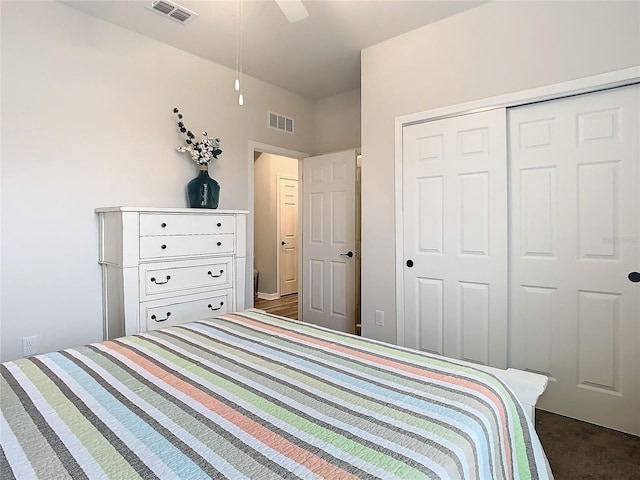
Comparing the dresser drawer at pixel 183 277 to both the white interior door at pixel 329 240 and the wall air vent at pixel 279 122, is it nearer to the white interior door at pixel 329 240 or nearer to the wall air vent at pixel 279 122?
the white interior door at pixel 329 240

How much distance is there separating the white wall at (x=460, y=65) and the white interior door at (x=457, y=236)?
16 cm

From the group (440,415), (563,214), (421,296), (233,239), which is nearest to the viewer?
(440,415)

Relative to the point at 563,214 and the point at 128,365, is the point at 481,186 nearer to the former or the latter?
the point at 563,214

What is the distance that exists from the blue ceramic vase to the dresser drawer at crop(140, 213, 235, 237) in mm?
243

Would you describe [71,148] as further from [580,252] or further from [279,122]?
[580,252]

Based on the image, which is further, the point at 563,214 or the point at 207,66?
the point at 207,66

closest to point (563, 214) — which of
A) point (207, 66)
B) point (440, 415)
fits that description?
point (440, 415)

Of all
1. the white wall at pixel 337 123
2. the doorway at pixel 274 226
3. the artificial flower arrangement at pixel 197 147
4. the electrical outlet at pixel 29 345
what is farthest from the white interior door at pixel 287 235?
the electrical outlet at pixel 29 345

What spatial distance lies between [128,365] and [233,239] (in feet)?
6.03

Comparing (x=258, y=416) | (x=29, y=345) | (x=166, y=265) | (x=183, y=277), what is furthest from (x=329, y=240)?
(x=258, y=416)

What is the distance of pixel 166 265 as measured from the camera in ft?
8.27

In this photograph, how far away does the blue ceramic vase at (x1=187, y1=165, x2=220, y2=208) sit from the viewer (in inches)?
117

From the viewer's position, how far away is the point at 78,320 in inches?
99.1

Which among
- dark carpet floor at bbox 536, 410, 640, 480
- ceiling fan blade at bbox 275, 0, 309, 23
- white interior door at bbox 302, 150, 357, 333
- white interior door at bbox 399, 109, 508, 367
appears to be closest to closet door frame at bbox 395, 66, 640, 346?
white interior door at bbox 399, 109, 508, 367
